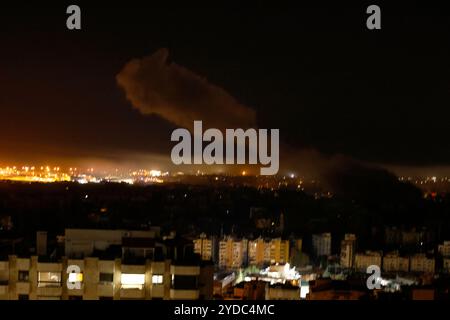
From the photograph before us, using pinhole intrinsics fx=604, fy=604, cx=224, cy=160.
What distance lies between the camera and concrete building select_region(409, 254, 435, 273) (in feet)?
30.1

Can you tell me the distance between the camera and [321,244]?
10078mm

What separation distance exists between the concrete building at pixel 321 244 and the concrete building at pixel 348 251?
0.26 meters

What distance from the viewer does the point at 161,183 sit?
6.27 metres

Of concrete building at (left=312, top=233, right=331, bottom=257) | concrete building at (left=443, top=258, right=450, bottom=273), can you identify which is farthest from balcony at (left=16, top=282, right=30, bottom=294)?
concrete building at (left=443, top=258, right=450, bottom=273)

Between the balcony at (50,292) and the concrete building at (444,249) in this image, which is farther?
the concrete building at (444,249)

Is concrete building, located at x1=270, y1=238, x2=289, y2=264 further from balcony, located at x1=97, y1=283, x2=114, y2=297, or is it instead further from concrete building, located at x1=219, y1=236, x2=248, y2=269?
balcony, located at x1=97, y1=283, x2=114, y2=297

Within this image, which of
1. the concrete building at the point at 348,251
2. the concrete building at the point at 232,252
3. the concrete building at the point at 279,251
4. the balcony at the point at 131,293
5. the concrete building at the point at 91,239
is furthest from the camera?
the concrete building at the point at 348,251

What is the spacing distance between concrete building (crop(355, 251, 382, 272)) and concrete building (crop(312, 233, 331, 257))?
21.5 inches

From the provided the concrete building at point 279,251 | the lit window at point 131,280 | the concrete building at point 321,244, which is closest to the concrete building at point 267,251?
the concrete building at point 279,251

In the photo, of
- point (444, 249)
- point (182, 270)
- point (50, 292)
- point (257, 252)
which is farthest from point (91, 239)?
point (444, 249)

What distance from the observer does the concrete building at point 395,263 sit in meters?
9.11

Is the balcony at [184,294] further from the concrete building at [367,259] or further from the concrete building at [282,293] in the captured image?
the concrete building at [367,259]

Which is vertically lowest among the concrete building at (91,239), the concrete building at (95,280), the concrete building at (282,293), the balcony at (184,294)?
the concrete building at (282,293)
